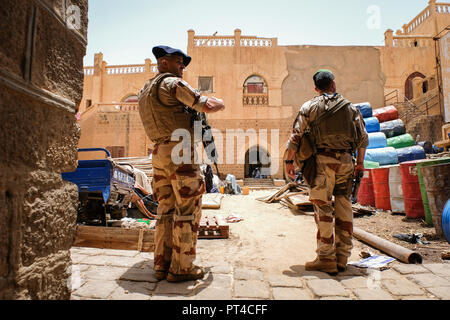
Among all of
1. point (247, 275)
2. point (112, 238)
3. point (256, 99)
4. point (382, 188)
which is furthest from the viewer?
point (256, 99)

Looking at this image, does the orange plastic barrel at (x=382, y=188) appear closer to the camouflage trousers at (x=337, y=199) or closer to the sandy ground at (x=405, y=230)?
the sandy ground at (x=405, y=230)

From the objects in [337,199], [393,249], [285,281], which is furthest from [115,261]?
[393,249]

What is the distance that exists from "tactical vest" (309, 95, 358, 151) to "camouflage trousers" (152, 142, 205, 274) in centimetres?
123

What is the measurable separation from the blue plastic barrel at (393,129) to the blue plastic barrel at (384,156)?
6.13ft

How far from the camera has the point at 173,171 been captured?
223 centimetres

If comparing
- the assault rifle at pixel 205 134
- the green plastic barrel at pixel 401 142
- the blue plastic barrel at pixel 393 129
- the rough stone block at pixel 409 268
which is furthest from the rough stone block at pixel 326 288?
the blue plastic barrel at pixel 393 129

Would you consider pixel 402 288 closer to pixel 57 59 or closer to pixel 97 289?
pixel 97 289

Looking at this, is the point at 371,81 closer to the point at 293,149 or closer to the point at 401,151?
the point at 401,151

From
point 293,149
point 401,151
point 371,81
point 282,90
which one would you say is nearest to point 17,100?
point 293,149

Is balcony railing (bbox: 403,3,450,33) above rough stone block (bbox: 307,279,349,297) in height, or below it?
above

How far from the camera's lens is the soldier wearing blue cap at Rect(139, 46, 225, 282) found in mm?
2121

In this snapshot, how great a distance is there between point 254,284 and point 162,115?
1541 mm

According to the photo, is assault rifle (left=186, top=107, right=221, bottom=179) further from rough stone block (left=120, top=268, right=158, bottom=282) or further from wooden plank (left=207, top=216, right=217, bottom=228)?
wooden plank (left=207, top=216, right=217, bottom=228)

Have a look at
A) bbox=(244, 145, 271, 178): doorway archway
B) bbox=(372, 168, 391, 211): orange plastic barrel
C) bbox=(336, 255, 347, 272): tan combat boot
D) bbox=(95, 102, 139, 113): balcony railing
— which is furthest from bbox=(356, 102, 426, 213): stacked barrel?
bbox=(95, 102, 139, 113): balcony railing
